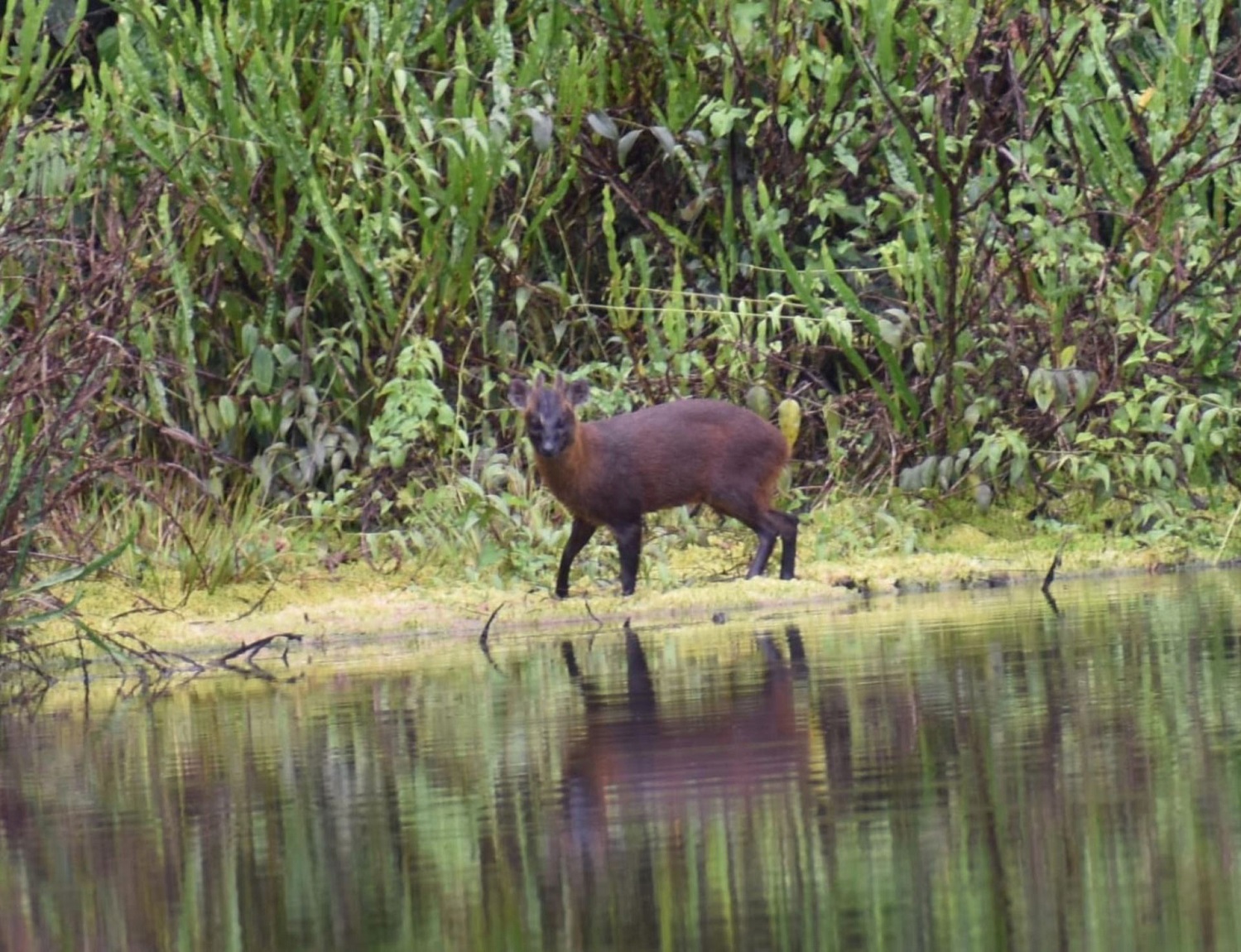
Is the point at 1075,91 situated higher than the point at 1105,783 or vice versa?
the point at 1075,91

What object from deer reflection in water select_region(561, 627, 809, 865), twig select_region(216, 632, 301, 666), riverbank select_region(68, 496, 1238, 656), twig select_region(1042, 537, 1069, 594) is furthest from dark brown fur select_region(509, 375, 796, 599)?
deer reflection in water select_region(561, 627, 809, 865)

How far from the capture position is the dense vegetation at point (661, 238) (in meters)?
14.8

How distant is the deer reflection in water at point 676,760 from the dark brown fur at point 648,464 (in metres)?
4.15

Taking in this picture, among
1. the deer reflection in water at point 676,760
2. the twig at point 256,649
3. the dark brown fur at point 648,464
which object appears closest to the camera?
the deer reflection in water at point 676,760

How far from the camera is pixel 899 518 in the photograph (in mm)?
14562

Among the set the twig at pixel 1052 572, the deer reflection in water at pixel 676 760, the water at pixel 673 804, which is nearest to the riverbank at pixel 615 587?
the twig at pixel 1052 572

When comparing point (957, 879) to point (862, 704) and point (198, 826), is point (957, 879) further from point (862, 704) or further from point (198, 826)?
point (862, 704)

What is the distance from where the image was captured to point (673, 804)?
6195 mm

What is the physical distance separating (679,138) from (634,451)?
133 inches

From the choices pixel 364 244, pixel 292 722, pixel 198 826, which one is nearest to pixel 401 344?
pixel 364 244

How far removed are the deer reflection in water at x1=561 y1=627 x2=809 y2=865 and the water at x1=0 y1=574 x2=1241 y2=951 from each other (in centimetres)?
2

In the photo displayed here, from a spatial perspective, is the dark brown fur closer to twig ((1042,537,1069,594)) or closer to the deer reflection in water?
twig ((1042,537,1069,594))

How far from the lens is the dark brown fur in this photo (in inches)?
515

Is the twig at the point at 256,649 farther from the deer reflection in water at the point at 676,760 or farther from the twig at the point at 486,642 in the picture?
the deer reflection in water at the point at 676,760
